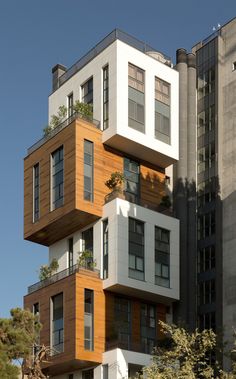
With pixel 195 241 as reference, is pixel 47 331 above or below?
below

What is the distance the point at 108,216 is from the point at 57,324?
742 cm

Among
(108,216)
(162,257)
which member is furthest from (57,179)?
(162,257)

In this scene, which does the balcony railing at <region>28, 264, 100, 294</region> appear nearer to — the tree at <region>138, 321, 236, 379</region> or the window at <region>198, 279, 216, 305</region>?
the window at <region>198, 279, 216, 305</region>

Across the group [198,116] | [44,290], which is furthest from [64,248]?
[198,116]

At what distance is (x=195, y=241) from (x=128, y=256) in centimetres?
839

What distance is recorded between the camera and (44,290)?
5591 centimetres

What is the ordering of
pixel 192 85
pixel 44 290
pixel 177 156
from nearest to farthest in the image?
pixel 44 290, pixel 177 156, pixel 192 85

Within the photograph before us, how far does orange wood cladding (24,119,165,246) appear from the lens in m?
54.7

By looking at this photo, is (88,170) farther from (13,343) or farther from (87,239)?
(13,343)

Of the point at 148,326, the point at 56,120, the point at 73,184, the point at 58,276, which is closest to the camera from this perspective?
the point at 73,184

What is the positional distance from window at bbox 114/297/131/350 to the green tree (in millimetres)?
12983

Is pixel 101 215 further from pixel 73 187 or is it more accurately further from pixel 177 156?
pixel 177 156

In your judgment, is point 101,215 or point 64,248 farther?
point 64,248

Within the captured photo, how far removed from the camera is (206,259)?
200 feet
